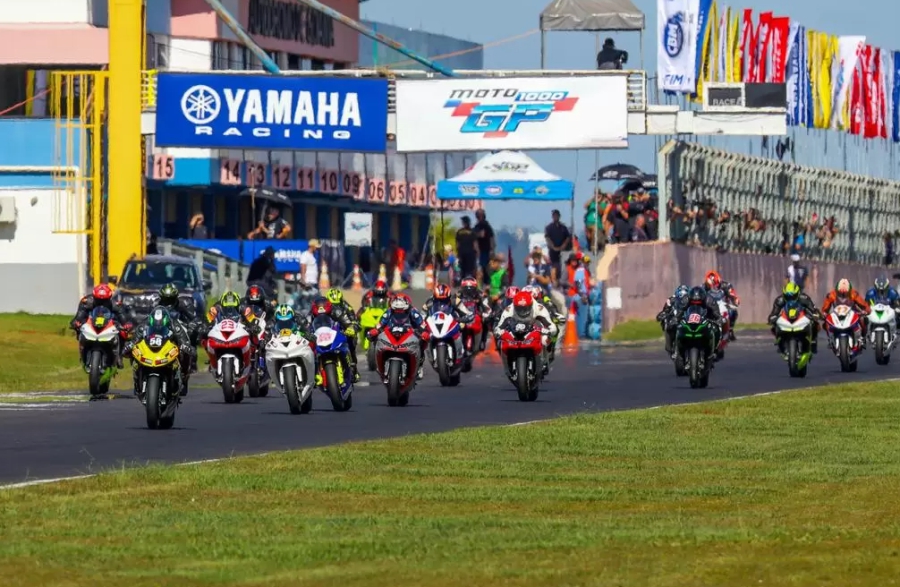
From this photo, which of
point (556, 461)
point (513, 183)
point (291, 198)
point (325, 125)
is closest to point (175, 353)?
point (556, 461)

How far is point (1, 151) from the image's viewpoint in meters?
58.3

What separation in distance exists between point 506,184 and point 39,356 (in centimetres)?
1747

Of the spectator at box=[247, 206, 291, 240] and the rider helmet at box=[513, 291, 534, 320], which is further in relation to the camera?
the spectator at box=[247, 206, 291, 240]

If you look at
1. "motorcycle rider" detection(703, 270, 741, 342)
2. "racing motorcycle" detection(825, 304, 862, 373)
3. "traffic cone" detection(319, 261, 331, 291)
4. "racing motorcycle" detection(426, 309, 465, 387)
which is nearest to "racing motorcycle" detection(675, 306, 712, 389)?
"racing motorcycle" detection(426, 309, 465, 387)

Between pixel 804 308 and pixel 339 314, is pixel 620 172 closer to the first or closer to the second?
pixel 804 308

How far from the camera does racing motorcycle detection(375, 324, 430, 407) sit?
27.2m

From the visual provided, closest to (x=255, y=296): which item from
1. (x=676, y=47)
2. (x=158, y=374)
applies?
(x=158, y=374)

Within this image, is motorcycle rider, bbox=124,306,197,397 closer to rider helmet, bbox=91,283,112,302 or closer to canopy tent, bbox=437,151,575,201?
rider helmet, bbox=91,283,112,302

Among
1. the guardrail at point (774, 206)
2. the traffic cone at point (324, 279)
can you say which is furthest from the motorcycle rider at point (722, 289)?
the traffic cone at point (324, 279)

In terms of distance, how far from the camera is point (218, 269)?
5156 centimetres

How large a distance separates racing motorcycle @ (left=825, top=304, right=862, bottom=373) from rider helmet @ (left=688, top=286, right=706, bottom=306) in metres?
4.48

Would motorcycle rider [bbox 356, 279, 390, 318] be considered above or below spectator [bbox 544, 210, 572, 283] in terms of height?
below

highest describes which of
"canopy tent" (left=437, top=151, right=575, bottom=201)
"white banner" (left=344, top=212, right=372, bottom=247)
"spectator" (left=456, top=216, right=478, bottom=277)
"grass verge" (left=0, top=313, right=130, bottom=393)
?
"canopy tent" (left=437, top=151, right=575, bottom=201)

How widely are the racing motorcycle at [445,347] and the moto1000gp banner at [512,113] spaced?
61.6 ft
